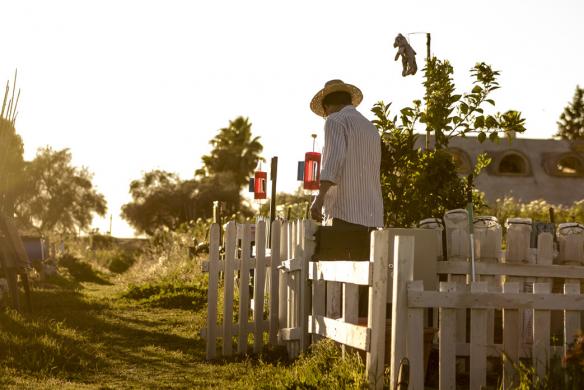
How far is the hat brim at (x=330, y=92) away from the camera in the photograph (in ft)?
28.5

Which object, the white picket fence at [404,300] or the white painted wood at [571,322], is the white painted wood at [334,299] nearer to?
the white picket fence at [404,300]

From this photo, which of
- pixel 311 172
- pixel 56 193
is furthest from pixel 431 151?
pixel 56 193

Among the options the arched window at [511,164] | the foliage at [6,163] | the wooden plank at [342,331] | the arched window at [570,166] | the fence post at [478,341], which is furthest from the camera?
the arched window at [570,166]

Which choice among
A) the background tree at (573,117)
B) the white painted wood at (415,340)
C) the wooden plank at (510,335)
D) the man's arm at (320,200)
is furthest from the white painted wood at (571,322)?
the background tree at (573,117)

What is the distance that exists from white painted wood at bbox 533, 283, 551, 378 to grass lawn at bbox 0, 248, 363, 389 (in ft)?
3.67

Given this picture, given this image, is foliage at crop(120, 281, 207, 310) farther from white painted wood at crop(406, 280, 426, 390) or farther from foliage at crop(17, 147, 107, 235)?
foliage at crop(17, 147, 107, 235)

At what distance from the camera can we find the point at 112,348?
9.97 metres

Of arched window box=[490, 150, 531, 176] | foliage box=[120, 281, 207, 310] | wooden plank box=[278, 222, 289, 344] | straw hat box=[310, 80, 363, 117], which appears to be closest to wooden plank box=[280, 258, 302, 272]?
wooden plank box=[278, 222, 289, 344]

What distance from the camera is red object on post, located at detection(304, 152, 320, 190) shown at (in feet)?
33.7

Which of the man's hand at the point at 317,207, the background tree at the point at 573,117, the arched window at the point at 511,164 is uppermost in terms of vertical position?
the background tree at the point at 573,117

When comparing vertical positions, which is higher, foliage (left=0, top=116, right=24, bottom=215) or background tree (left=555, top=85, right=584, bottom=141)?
background tree (left=555, top=85, right=584, bottom=141)

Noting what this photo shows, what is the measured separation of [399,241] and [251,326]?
4.18 meters

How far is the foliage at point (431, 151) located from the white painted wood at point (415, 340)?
153 inches

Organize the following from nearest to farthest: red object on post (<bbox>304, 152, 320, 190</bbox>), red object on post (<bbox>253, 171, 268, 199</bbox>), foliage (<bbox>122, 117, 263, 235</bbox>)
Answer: red object on post (<bbox>304, 152, 320, 190</bbox>)
red object on post (<bbox>253, 171, 268, 199</bbox>)
foliage (<bbox>122, 117, 263, 235</bbox>)
